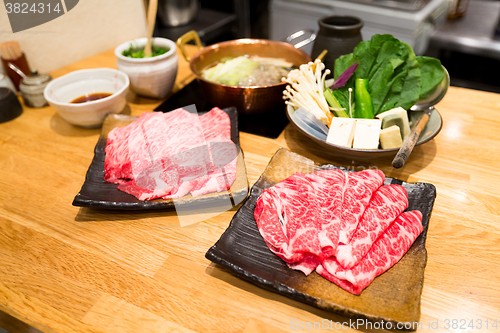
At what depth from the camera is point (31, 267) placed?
3.60ft

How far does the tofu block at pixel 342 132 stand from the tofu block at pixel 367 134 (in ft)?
0.06

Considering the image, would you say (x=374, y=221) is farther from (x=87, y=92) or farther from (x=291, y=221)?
(x=87, y=92)

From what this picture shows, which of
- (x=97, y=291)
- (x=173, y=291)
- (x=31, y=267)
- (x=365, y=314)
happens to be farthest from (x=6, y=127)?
(x=365, y=314)

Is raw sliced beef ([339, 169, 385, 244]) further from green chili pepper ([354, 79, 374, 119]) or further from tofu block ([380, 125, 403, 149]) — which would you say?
green chili pepper ([354, 79, 374, 119])

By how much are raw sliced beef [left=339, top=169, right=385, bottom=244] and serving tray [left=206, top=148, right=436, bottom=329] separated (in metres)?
0.15

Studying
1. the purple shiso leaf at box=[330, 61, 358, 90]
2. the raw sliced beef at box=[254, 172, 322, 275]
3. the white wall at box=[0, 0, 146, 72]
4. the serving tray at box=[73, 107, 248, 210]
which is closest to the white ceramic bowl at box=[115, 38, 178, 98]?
the white wall at box=[0, 0, 146, 72]

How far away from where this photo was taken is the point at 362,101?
1.50 metres

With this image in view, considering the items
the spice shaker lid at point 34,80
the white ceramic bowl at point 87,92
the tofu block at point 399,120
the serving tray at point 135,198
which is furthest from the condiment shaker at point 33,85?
the tofu block at point 399,120

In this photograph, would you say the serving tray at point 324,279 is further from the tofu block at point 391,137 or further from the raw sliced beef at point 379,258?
the tofu block at point 391,137

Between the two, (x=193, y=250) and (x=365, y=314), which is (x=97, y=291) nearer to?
(x=193, y=250)

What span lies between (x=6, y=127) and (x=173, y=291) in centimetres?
143

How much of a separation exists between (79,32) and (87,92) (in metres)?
0.71

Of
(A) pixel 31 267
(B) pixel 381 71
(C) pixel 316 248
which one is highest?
(B) pixel 381 71

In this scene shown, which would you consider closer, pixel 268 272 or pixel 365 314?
pixel 365 314
